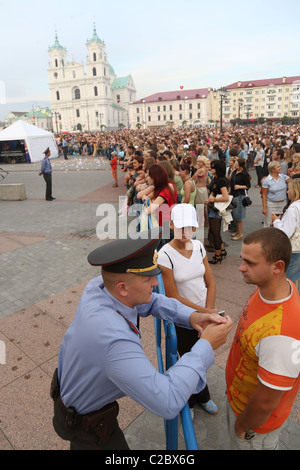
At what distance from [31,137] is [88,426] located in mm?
26919

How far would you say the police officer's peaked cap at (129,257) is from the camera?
4.62ft

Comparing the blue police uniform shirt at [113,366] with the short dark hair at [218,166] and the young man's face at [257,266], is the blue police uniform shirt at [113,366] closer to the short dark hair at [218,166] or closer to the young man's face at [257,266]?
the young man's face at [257,266]

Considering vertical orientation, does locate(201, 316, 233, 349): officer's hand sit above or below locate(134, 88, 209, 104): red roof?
below

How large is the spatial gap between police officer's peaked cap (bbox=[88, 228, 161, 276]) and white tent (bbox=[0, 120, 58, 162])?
26.2 meters

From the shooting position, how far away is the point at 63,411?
157cm

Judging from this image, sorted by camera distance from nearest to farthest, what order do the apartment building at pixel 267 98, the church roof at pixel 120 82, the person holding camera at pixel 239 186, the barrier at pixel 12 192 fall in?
the person holding camera at pixel 239 186 → the barrier at pixel 12 192 → the apartment building at pixel 267 98 → the church roof at pixel 120 82

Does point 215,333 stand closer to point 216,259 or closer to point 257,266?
point 257,266

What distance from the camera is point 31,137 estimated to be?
82.3ft

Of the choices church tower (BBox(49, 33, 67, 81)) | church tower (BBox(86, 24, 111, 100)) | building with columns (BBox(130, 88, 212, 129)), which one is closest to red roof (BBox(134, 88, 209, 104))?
building with columns (BBox(130, 88, 212, 129))

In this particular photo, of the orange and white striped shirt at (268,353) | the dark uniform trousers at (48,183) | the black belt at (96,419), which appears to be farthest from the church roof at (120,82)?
the black belt at (96,419)

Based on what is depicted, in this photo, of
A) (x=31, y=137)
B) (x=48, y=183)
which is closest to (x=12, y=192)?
(x=48, y=183)

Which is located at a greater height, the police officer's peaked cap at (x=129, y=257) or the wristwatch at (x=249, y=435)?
the police officer's peaked cap at (x=129, y=257)

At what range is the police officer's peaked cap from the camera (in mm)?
1407

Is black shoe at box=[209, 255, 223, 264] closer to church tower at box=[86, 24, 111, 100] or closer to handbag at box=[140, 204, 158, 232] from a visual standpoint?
handbag at box=[140, 204, 158, 232]
